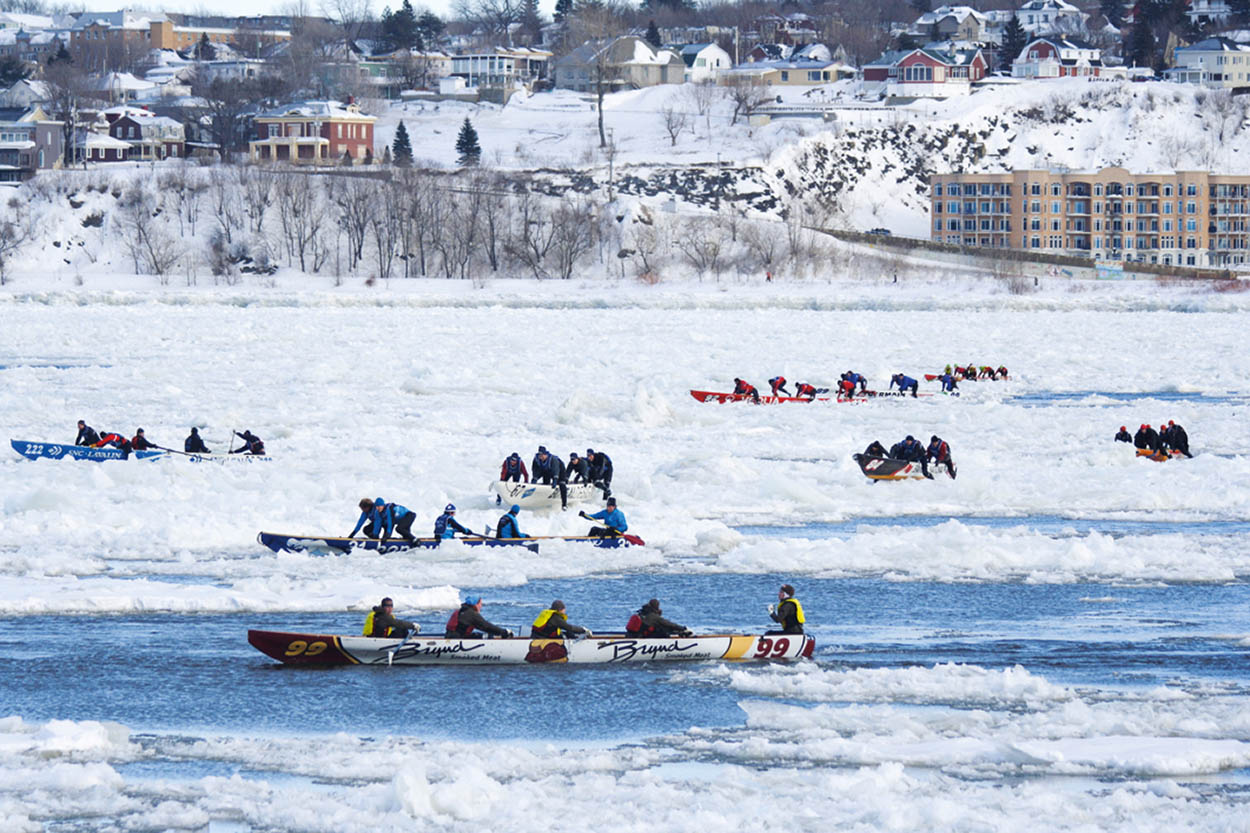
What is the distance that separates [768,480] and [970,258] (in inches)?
3121

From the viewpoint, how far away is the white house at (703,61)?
149m

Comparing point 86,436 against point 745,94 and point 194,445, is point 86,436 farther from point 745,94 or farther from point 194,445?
point 745,94

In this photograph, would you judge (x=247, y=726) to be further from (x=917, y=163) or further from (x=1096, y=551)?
(x=917, y=163)

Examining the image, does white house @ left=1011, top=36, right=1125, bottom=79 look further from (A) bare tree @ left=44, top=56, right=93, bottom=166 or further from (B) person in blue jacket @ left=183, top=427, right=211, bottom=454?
(B) person in blue jacket @ left=183, top=427, right=211, bottom=454

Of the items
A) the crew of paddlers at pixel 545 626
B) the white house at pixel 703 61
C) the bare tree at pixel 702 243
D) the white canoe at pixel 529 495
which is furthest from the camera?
the white house at pixel 703 61

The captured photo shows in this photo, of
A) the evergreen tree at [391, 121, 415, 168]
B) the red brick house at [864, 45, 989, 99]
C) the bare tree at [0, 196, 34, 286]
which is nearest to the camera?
the bare tree at [0, 196, 34, 286]

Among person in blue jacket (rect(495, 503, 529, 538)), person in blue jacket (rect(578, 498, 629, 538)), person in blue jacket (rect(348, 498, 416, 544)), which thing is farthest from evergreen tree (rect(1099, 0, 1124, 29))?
person in blue jacket (rect(348, 498, 416, 544))

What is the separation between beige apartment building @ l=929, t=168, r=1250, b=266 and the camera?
397 ft

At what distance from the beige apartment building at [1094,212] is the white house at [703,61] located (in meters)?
33.1

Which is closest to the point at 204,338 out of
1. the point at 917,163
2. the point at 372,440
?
the point at 372,440

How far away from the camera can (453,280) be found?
100938 millimetres

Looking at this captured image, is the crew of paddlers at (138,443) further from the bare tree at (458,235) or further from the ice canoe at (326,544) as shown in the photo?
the bare tree at (458,235)

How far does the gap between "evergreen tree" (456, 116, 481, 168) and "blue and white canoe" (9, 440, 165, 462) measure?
294ft

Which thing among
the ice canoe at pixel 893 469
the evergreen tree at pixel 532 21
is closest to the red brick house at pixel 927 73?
the evergreen tree at pixel 532 21
